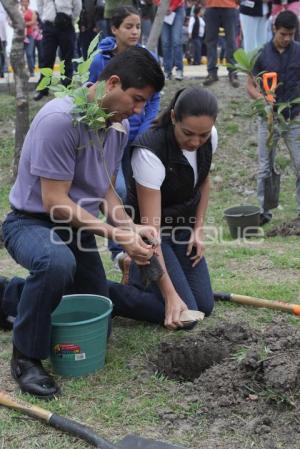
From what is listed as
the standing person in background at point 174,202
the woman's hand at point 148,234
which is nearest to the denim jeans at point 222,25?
the standing person in background at point 174,202

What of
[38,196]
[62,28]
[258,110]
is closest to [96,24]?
[62,28]

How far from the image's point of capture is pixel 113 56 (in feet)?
14.4

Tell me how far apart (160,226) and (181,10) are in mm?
6820

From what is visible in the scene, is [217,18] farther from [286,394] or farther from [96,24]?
[286,394]

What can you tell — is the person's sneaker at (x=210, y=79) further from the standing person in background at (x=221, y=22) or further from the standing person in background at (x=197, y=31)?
the standing person in background at (x=197, y=31)

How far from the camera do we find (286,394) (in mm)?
2861

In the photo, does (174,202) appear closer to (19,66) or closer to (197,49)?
(19,66)

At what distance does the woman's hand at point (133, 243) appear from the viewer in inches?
122

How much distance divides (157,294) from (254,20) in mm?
5814

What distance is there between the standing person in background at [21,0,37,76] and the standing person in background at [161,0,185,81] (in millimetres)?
2636

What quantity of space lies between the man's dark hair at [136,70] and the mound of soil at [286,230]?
11.1 ft

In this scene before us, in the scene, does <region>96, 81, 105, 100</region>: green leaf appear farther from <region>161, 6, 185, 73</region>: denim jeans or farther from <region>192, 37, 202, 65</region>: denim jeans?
<region>192, 37, 202, 65</region>: denim jeans

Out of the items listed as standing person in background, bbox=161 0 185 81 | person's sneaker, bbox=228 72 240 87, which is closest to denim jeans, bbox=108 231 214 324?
person's sneaker, bbox=228 72 240 87

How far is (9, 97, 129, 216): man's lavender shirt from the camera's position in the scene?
300cm
